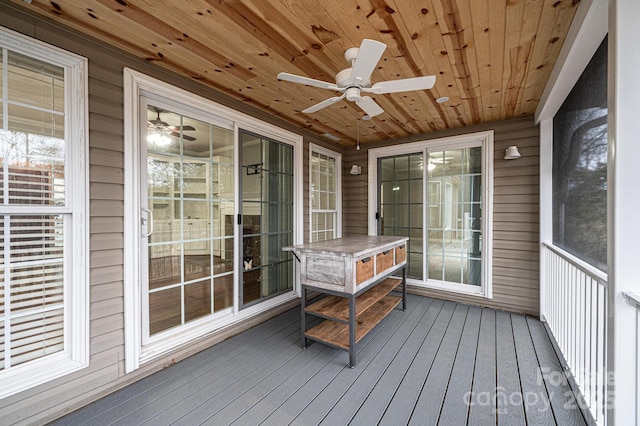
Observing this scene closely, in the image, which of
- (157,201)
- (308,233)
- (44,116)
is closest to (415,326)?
(308,233)

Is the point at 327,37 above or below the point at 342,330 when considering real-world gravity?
above

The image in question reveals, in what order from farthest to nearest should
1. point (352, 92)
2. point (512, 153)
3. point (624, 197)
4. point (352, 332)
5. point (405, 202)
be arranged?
point (405, 202), point (512, 153), point (352, 332), point (352, 92), point (624, 197)

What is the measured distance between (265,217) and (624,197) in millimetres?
2993

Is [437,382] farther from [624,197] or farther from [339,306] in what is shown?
[624,197]

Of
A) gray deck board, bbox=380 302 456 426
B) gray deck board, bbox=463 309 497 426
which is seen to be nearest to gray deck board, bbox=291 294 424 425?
gray deck board, bbox=380 302 456 426

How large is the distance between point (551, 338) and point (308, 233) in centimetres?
304

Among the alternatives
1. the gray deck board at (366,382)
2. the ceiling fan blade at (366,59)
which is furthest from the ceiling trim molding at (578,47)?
the gray deck board at (366,382)

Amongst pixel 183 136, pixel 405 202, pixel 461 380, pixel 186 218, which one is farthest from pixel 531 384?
pixel 183 136

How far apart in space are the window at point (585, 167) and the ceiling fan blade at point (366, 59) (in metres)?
1.52

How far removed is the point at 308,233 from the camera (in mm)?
3977

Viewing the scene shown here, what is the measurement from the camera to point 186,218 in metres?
2.54

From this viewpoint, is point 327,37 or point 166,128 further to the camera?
point 166,128

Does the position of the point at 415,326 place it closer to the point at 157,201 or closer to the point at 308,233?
the point at 308,233

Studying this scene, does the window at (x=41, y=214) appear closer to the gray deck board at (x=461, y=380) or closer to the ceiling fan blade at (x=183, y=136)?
the ceiling fan blade at (x=183, y=136)
